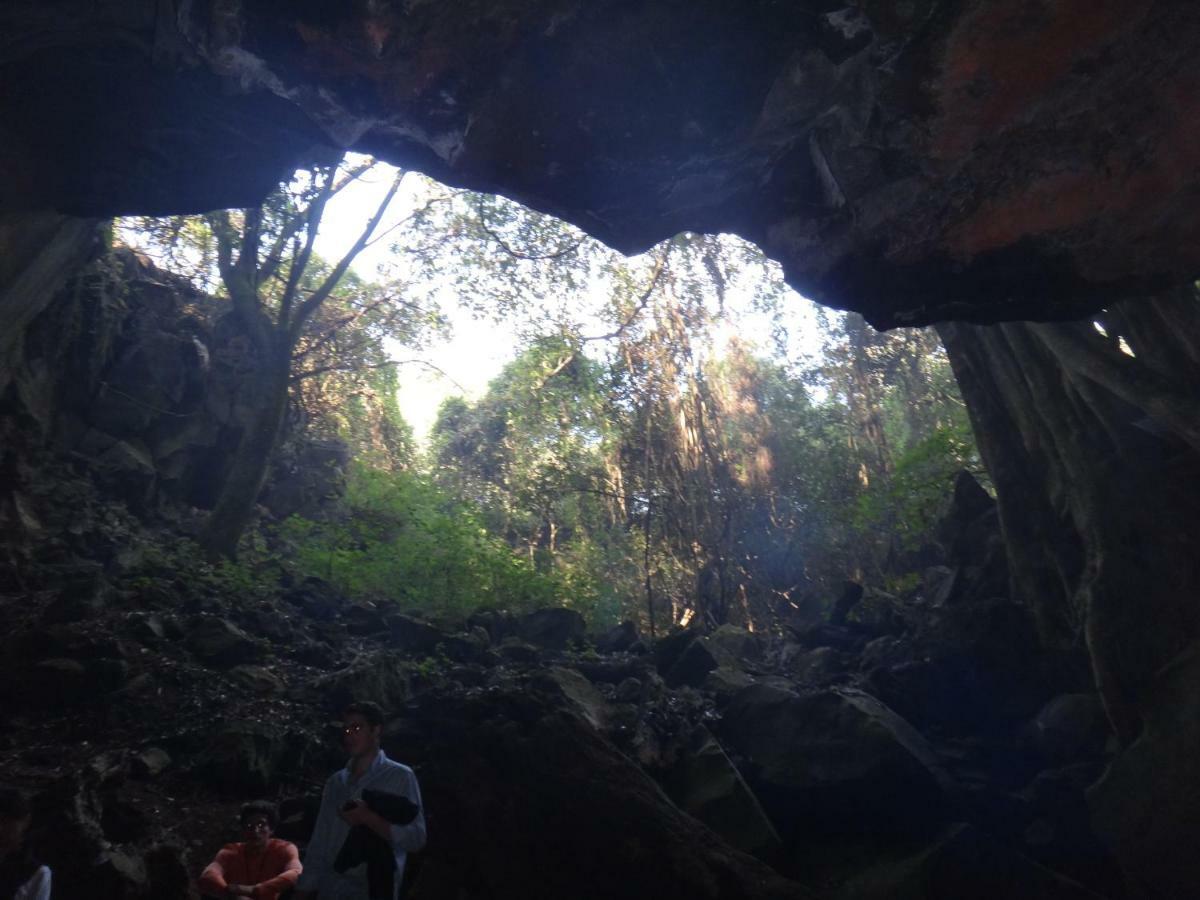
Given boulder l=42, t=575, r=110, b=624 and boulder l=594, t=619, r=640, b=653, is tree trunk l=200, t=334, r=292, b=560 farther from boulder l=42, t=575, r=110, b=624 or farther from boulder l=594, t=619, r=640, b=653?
boulder l=594, t=619, r=640, b=653

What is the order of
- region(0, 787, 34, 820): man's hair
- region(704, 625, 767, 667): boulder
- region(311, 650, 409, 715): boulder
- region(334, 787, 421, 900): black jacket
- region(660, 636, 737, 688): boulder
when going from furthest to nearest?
region(704, 625, 767, 667): boulder → region(660, 636, 737, 688): boulder → region(311, 650, 409, 715): boulder → region(0, 787, 34, 820): man's hair → region(334, 787, 421, 900): black jacket

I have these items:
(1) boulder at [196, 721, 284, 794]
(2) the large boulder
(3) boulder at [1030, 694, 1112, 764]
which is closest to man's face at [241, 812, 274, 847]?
(2) the large boulder

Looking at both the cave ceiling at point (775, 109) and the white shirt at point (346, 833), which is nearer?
the white shirt at point (346, 833)

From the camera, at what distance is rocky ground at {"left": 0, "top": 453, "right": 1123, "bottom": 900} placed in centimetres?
494

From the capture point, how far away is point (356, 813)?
327 cm

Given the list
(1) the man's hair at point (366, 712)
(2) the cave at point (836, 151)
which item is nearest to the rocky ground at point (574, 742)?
(2) the cave at point (836, 151)

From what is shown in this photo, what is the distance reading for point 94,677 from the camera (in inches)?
277

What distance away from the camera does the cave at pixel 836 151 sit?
14.1 feet

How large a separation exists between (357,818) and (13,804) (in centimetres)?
249

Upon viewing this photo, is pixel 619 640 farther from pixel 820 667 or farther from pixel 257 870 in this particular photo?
pixel 257 870

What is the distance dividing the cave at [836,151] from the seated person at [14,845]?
4.67 meters

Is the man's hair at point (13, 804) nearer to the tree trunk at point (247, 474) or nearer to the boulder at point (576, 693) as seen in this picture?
the boulder at point (576, 693)

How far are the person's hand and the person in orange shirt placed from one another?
0.91m

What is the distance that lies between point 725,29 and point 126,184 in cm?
553
